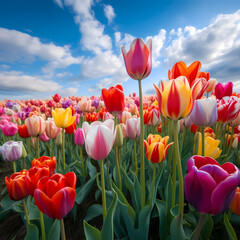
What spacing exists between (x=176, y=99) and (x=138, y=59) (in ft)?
1.49

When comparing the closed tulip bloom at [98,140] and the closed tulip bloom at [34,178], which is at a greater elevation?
the closed tulip bloom at [98,140]


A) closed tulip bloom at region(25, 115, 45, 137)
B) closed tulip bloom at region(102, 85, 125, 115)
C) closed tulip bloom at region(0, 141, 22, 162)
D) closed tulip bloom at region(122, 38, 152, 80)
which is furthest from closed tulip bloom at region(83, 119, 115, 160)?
closed tulip bloom at region(25, 115, 45, 137)

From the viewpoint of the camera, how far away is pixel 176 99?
0.93 metres

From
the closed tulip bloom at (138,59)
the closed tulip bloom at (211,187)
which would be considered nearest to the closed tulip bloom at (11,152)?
the closed tulip bloom at (138,59)

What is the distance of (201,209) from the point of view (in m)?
0.74

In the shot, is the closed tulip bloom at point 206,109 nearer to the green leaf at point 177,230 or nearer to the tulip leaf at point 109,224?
the green leaf at point 177,230

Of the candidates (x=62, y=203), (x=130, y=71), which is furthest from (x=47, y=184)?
(x=130, y=71)

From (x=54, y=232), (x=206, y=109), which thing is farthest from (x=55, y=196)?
(x=206, y=109)

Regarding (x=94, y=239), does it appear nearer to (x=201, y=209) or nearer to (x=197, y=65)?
(x=201, y=209)

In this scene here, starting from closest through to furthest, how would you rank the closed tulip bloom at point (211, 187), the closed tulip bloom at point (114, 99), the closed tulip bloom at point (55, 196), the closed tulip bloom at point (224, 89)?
the closed tulip bloom at point (211, 187), the closed tulip bloom at point (55, 196), the closed tulip bloom at point (114, 99), the closed tulip bloom at point (224, 89)

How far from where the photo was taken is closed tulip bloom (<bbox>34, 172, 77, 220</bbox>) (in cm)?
85

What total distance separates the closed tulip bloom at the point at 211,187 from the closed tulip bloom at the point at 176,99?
0.34 metres

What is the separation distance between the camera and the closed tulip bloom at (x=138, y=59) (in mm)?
1149

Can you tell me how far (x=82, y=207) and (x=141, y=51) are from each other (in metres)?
2.16
